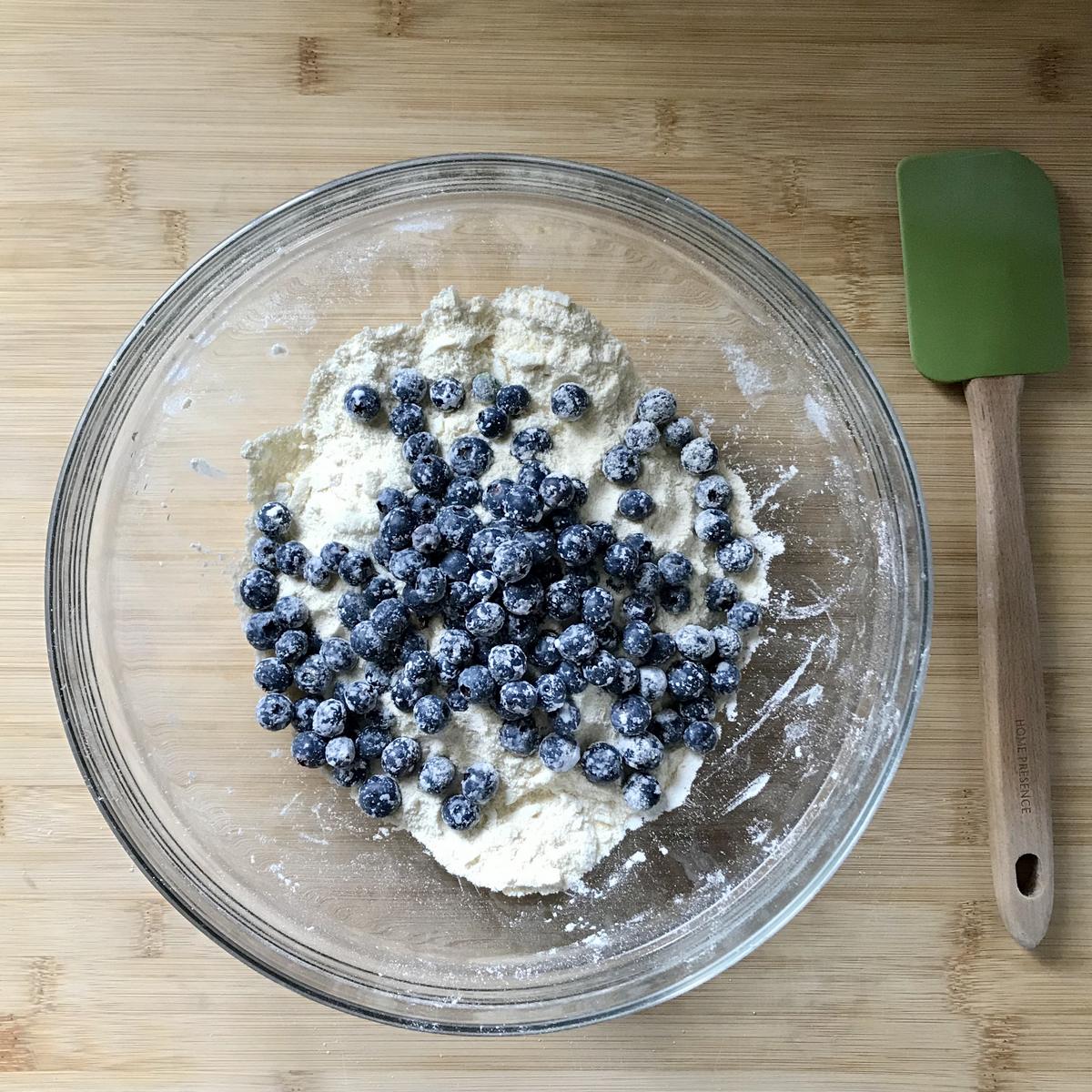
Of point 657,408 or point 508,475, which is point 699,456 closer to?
point 657,408

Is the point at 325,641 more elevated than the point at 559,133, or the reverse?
the point at 559,133

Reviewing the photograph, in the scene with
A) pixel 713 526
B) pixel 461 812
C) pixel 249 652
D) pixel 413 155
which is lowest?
pixel 461 812

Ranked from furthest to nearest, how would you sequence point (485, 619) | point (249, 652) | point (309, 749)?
point (249, 652) < point (309, 749) < point (485, 619)

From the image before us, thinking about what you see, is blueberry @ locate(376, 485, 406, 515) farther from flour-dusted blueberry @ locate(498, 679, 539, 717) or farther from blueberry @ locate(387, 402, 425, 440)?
flour-dusted blueberry @ locate(498, 679, 539, 717)

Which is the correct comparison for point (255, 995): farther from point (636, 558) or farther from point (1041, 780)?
point (1041, 780)

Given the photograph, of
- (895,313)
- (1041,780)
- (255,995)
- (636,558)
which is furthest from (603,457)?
(255,995)

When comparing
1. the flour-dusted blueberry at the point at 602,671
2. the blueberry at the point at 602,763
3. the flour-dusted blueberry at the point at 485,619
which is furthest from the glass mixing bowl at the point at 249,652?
the flour-dusted blueberry at the point at 485,619

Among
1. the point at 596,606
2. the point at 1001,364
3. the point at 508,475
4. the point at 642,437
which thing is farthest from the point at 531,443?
the point at 1001,364
